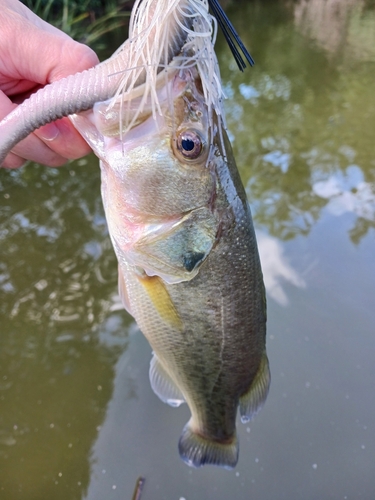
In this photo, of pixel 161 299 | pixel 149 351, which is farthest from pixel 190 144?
pixel 149 351

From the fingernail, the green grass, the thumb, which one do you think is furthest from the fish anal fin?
the green grass

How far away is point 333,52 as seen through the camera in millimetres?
7629

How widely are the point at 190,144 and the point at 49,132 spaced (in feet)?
1.56

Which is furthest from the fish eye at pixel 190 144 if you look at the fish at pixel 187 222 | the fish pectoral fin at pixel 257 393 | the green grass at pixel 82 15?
the green grass at pixel 82 15

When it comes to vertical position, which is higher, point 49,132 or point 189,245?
point 49,132

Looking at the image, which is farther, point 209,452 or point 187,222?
point 209,452

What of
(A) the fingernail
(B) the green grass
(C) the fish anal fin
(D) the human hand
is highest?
(D) the human hand

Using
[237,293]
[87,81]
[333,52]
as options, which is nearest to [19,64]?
[87,81]

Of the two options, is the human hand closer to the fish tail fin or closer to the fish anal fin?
the fish anal fin

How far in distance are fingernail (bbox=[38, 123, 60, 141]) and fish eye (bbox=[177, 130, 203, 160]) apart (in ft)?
1.43

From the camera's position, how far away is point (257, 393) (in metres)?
1.37

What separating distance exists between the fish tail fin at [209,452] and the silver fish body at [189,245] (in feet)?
0.69

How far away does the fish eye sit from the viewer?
850mm

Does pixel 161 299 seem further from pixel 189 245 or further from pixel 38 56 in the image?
pixel 38 56
